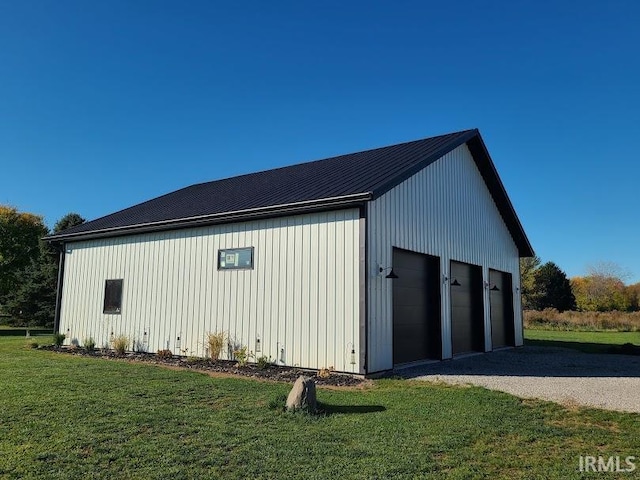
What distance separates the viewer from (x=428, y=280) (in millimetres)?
11547

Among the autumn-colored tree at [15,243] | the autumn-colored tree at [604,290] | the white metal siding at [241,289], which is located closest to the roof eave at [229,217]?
the white metal siding at [241,289]

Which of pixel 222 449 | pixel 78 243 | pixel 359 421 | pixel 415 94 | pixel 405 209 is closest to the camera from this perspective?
pixel 222 449

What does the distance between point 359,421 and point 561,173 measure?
16873 millimetres

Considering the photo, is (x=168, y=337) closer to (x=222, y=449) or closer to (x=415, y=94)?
(x=222, y=449)

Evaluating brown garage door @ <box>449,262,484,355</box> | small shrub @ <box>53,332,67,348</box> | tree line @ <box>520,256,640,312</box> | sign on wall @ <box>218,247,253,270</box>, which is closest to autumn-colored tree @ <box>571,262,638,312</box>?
tree line @ <box>520,256,640,312</box>

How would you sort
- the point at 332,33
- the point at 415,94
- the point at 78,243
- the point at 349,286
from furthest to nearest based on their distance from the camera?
the point at 78,243 → the point at 415,94 → the point at 332,33 → the point at 349,286

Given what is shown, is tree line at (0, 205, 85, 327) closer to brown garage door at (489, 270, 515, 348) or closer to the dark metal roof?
the dark metal roof

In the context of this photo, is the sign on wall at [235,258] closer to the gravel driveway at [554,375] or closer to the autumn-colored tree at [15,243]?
the gravel driveway at [554,375]

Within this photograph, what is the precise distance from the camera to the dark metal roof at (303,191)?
380 inches

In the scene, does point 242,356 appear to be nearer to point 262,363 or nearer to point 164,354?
point 262,363

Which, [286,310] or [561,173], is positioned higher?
[561,173]

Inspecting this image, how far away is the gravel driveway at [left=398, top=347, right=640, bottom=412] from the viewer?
705 cm

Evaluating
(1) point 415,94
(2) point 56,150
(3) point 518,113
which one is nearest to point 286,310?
(1) point 415,94

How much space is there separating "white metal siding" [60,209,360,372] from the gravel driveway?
206 centimetres
